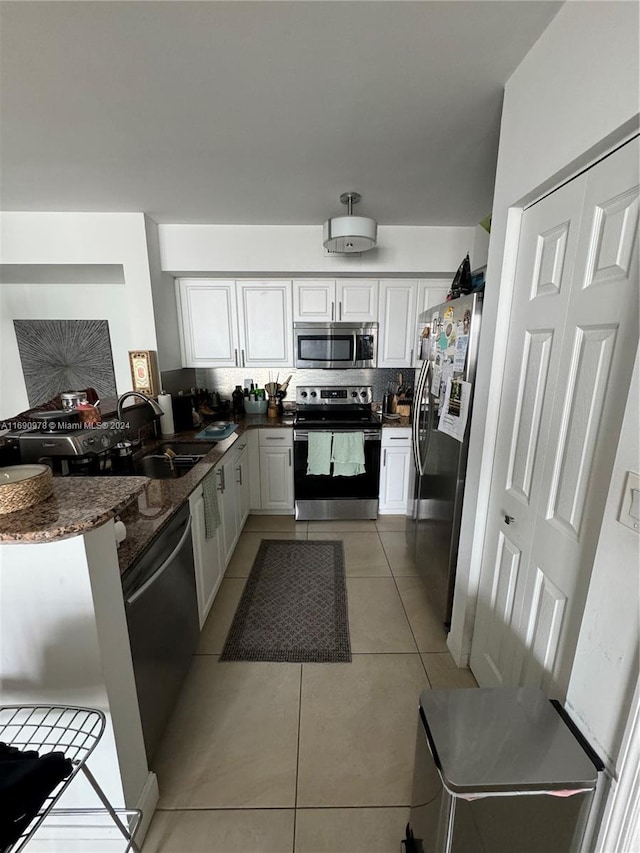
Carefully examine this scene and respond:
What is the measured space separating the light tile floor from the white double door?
51 centimetres

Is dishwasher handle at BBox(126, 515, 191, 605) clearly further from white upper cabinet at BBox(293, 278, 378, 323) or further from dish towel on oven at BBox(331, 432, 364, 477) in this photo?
white upper cabinet at BBox(293, 278, 378, 323)

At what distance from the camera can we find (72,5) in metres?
1.03

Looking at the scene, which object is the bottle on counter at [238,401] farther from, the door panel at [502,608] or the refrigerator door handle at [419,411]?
the door panel at [502,608]

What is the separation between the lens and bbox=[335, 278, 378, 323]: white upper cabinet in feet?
10.2

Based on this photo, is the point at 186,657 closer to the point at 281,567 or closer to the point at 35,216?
the point at 281,567

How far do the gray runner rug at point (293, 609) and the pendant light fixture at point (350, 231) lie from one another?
2247mm

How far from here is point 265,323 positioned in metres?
3.21

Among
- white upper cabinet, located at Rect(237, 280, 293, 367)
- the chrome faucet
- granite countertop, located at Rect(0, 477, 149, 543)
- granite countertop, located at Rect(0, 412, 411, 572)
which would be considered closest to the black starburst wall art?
white upper cabinet, located at Rect(237, 280, 293, 367)

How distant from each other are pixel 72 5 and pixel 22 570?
1623 millimetres

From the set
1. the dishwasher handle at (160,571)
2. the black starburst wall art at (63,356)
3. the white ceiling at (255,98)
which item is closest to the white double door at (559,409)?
the white ceiling at (255,98)

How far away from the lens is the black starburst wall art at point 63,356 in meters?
3.48

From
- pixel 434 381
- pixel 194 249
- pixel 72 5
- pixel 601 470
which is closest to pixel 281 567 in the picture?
pixel 434 381

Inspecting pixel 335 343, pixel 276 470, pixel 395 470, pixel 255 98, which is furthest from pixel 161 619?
pixel 335 343

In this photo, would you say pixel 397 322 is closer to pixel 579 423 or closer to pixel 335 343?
pixel 335 343
